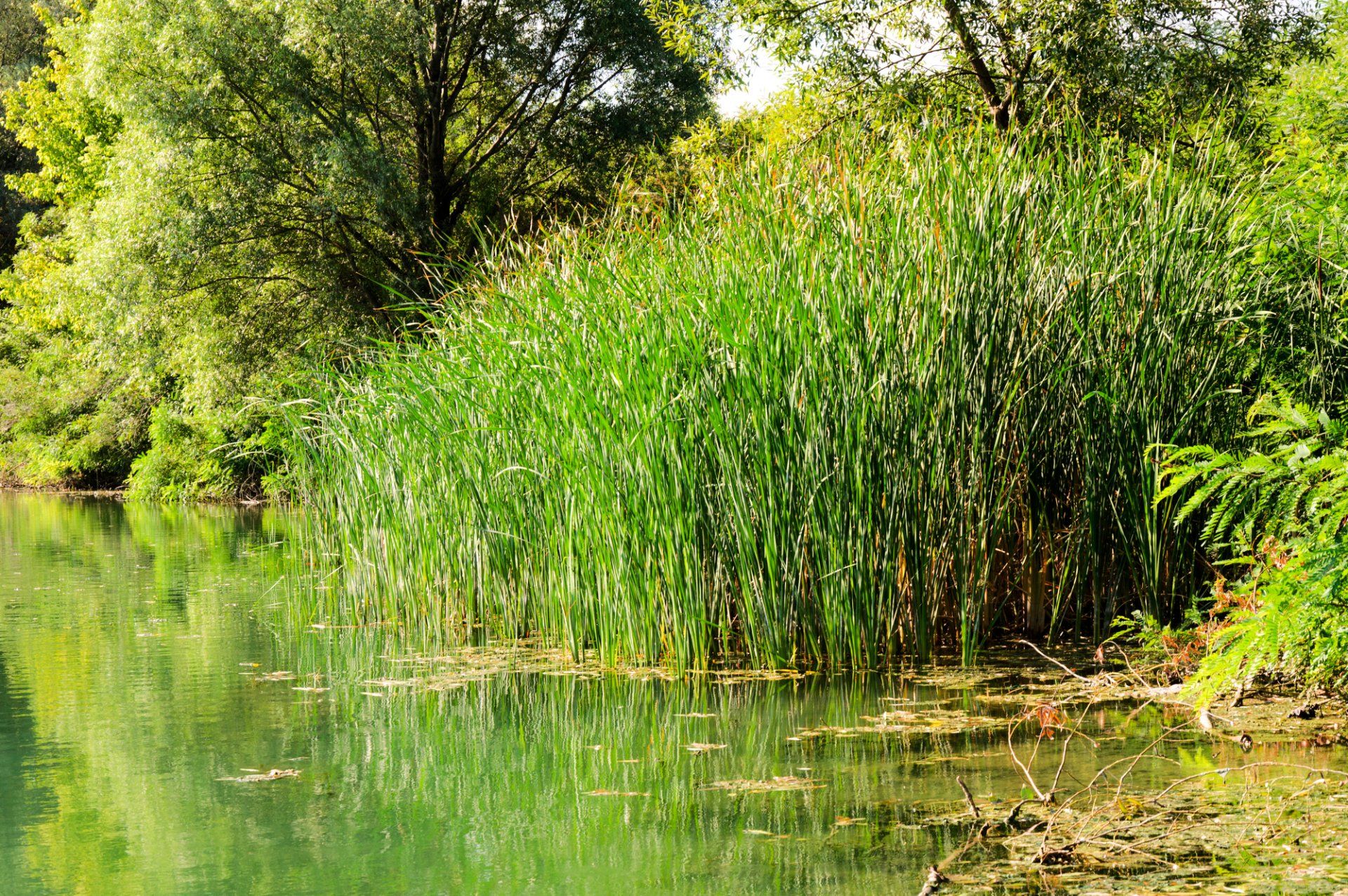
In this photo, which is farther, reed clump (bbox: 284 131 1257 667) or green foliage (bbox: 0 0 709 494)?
green foliage (bbox: 0 0 709 494)

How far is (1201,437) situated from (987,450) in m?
0.96

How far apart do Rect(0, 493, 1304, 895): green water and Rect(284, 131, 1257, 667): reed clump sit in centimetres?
47

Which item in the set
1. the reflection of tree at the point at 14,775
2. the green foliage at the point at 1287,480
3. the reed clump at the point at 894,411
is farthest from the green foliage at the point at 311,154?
the green foliage at the point at 1287,480

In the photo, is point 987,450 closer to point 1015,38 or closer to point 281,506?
point 1015,38

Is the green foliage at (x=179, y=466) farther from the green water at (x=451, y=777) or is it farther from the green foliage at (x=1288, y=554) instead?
the green foliage at (x=1288, y=554)

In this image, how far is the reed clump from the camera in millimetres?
5387

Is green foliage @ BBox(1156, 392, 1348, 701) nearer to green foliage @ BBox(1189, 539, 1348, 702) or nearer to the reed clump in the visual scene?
green foliage @ BBox(1189, 539, 1348, 702)

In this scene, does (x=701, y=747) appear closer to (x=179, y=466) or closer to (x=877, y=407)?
(x=877, y=407)

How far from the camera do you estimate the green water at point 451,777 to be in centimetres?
335

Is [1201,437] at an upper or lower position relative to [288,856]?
upper

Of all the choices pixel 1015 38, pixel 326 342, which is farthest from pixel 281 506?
pixel 1015 38

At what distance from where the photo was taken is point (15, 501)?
2388 centimetres

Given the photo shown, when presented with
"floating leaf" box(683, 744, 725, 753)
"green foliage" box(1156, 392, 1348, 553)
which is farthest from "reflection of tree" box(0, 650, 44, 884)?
"green foliage" box(1156, 392, 1348, 553)

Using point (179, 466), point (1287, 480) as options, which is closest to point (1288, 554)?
point (1287, 480)
